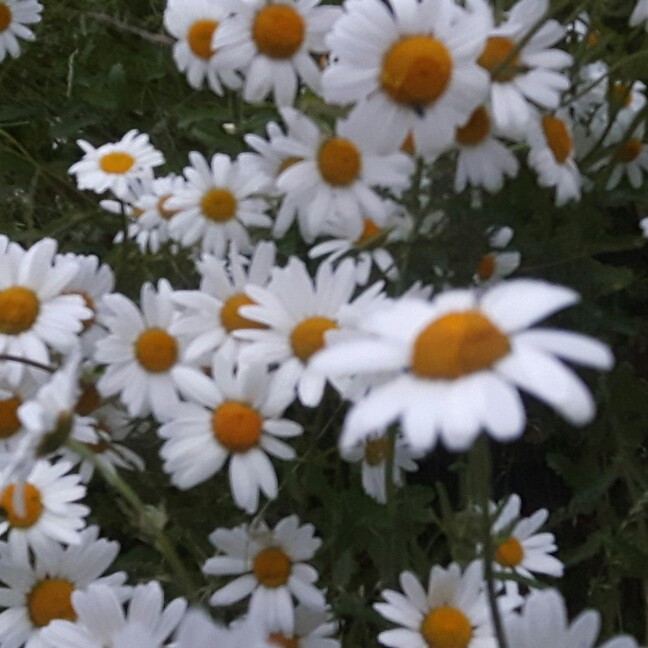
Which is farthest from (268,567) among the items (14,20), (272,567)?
(14,20)

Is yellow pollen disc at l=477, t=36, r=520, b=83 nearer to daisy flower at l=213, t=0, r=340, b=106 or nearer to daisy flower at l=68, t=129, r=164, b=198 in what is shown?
daisy flower at l=213, t=0, r=340, b=106

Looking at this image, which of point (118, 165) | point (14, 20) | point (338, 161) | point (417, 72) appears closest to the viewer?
point (417, 72)

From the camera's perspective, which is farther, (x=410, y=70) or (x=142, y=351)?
(x=142, y=351)

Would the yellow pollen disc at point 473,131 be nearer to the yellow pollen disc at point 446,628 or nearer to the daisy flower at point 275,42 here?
the daisy flower at point 275,42

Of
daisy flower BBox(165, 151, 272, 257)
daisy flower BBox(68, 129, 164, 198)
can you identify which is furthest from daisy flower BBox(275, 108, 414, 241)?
daisy flower BBox(68, 129, 164, 198)

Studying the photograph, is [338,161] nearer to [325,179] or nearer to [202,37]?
[325,179]
